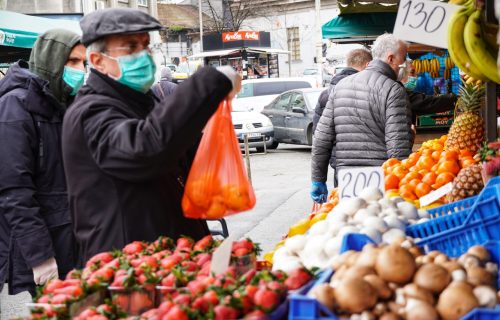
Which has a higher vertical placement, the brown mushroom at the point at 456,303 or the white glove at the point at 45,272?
the brown mushroom at the point at 456,303

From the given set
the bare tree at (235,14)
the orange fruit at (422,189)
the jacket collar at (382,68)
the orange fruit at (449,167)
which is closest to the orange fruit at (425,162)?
the orange fruit at (449,167)

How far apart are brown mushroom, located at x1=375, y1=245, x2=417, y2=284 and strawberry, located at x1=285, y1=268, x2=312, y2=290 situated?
24 cm

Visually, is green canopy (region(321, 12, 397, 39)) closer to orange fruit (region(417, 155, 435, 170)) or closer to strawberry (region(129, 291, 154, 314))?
orange fruit (region(417, 155, 435, 170))

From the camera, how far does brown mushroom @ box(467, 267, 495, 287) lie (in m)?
2.40

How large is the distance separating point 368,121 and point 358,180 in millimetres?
1878

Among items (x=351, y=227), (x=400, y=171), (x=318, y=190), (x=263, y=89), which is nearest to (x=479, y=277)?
(x=351, y=227)

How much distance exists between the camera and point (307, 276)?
246 cm

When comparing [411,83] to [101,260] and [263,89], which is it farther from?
[263,89]

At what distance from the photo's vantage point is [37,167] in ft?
13.9

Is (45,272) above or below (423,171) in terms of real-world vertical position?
below

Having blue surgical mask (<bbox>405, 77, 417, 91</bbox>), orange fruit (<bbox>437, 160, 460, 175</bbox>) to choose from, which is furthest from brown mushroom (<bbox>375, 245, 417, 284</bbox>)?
blue surgical mask (<bbox>405, 77, 417, 91</bbox>)

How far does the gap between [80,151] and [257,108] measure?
20.6m

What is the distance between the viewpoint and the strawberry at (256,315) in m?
2.15

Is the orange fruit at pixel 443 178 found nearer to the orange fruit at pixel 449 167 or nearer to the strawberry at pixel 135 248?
the orange fruit at pixel 449 167
